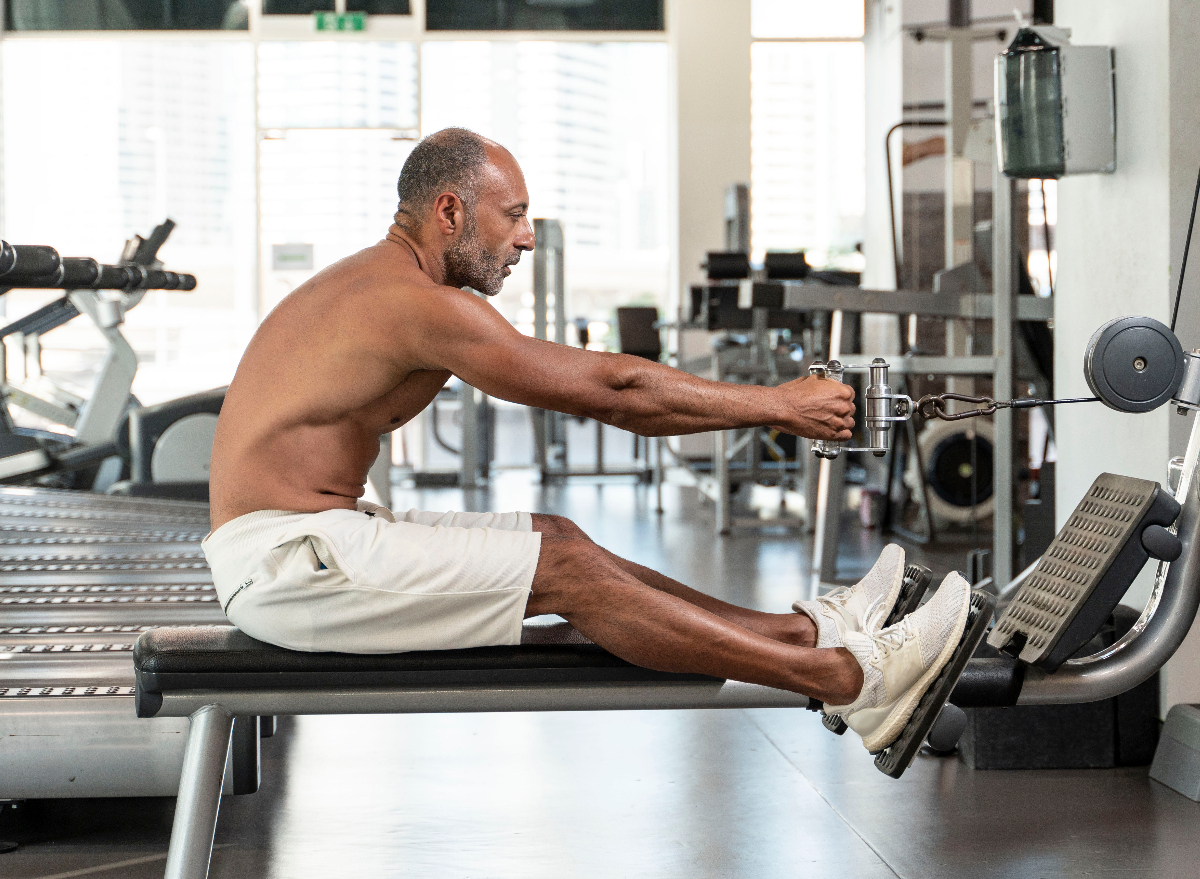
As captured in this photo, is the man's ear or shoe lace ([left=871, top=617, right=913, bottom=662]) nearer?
shoe lace ([left=871, top=617, right=913, bottom=662])

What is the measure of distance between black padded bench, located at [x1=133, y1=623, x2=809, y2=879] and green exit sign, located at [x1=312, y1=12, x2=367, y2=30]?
805cm

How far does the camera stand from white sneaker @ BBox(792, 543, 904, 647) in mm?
1763

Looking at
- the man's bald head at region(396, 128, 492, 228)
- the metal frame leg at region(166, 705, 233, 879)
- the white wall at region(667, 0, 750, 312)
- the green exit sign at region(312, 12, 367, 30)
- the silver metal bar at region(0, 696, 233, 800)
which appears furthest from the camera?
the white wall at region(667, 0, 750, 312)

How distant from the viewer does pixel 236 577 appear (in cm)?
166

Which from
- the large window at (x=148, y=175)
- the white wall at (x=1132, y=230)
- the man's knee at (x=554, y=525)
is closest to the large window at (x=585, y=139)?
the large window at (x=148, y=175)

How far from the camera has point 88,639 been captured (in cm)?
225

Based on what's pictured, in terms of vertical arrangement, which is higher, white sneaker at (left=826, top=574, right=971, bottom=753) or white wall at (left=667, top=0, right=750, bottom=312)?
white wall at (left=667, top=0, right=750, bottom=312)

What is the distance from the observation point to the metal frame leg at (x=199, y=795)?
1.49 metres

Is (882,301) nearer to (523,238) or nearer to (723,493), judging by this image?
(723,493)

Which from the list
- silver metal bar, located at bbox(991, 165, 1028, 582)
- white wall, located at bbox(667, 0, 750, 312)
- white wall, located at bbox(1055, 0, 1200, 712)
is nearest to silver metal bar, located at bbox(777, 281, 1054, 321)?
silver metal bar, located at bbox(991, 165, 1028, 582)

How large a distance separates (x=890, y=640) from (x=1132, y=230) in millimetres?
1384

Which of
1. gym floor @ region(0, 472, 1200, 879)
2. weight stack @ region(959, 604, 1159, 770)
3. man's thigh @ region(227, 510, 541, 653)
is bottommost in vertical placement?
gym floor @ region(0, 472, 1200, 879)

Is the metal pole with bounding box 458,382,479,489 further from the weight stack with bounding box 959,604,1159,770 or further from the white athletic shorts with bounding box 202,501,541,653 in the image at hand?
the white athletic shorts with bounding box 202,501,541,653

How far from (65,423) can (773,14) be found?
6.27 meters
